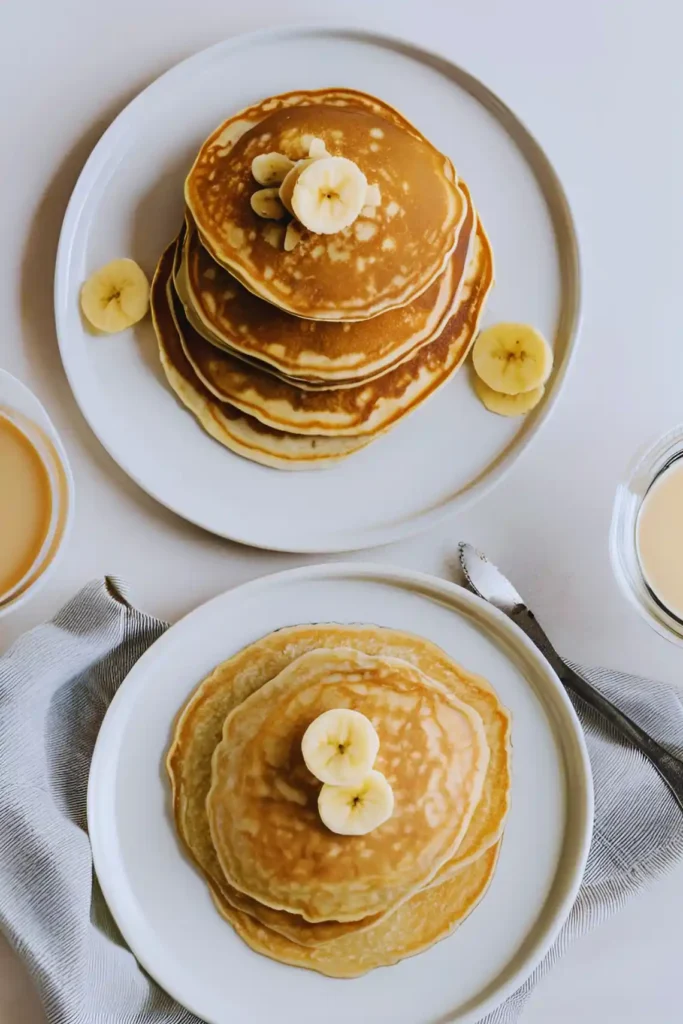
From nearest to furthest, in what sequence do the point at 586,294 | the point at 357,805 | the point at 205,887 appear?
the point at 357,805 < the point at 205,887 < the point at 586,294

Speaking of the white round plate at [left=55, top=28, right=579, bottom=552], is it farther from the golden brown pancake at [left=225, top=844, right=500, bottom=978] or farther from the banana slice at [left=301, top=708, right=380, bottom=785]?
the golden brown pancake at [left=225, top=844, right=500, bottom=978]

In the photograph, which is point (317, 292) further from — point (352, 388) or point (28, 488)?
point (28, 488)

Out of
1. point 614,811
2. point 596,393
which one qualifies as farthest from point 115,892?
point 596,393

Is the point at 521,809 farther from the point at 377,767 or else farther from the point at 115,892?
the point at 115,892

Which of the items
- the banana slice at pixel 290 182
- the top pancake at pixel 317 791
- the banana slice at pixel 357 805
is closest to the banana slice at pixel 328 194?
the banana slice at pixel 290 182

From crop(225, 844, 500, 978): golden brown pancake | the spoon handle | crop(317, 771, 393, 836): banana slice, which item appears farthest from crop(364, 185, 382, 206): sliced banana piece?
crop(225, 844, 500, 978): golden brown pancake

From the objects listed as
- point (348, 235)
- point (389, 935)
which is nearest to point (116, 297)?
point (348, 235)
